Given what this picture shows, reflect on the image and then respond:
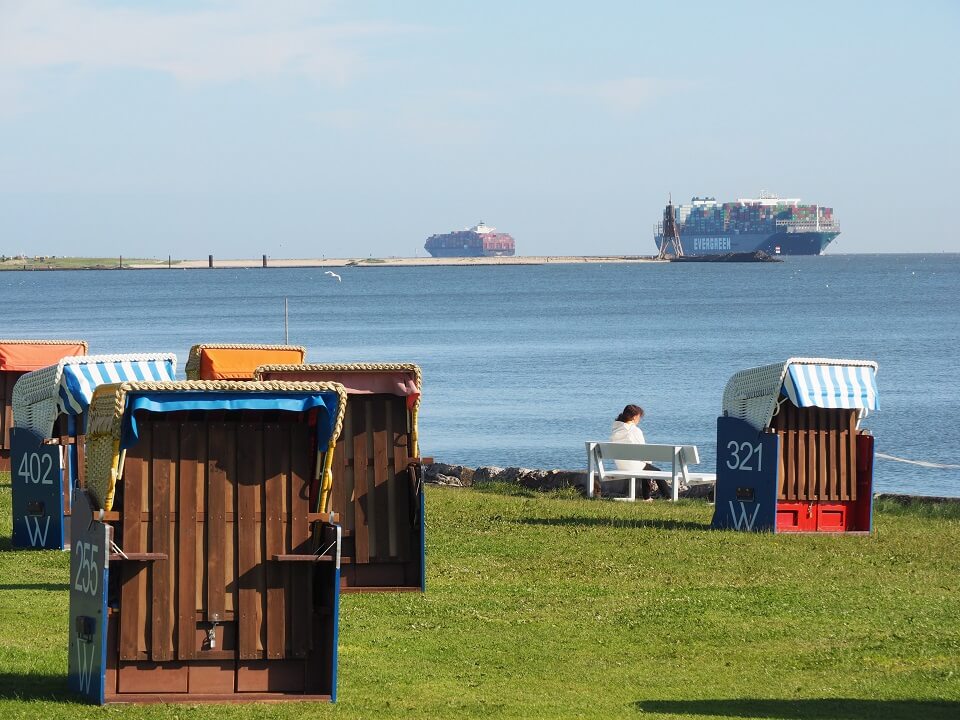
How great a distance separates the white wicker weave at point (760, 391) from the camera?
14433 mm

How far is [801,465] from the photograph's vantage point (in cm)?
1485

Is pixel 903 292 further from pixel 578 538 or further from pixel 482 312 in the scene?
pixel 578 538

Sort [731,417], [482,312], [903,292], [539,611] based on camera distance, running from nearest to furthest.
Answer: [539,611] < [731,417] < [482,312] < [903,292]

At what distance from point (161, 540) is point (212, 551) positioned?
248 millimetres

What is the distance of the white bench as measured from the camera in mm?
18906

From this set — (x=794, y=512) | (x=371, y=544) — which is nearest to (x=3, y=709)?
(x=371, y=544)

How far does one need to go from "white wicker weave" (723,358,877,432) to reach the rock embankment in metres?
4.60

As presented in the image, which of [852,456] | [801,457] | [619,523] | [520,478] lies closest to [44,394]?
[619,523]

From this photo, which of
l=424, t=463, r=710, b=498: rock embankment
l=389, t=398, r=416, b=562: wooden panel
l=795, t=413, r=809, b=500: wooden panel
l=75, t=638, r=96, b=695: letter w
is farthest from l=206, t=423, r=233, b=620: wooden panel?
l=424, t=463, r=710, b=498: rock embankment

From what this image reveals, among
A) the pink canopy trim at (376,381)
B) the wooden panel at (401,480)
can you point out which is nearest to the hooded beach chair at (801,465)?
the wooden panel at (401,480)

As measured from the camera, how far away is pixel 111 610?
7.60 metres

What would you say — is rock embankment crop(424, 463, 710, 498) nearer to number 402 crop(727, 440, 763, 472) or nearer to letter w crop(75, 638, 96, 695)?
number 402 crop(727, 440, 763, 472)

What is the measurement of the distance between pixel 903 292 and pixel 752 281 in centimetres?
3755

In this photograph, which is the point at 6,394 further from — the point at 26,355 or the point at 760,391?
the point at 760,391
